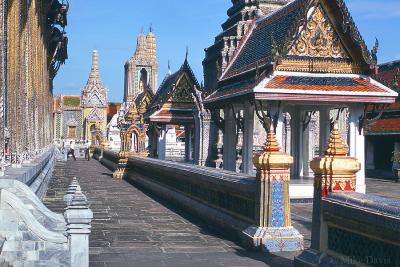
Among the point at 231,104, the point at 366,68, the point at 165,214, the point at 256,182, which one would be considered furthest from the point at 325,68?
the point at 256,182

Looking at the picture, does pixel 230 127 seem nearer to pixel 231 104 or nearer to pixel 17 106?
pixel 231 104

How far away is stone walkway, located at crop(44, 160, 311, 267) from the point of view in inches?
304

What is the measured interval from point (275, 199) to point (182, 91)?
774 inches

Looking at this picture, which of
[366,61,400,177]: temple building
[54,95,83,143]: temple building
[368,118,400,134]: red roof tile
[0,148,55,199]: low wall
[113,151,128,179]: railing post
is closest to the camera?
[0,148,55,199]: low wall

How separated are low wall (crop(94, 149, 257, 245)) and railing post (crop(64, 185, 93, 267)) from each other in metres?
2.87

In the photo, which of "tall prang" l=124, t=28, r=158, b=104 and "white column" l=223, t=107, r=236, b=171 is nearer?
"white column" l=223, t=107, r=236, b=171

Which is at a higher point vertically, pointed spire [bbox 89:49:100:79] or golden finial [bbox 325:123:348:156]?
pointed spire [bbox 89:49:100:79]

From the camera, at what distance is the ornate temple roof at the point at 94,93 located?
75312 millimetres

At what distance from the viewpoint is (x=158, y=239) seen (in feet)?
30.6

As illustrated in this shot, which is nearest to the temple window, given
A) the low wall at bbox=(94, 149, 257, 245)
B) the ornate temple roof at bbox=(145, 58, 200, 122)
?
the ornate temple roof at bbox=(145, 58, 200, 122)

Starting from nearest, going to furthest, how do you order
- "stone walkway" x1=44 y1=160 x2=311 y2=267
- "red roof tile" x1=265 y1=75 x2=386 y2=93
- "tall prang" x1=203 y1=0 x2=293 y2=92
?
"stone walkway" x1=44 y1=160 x2=311 y2=267
"red roof tile" x1=265 y1=75 x2=386 y2=93
"tall prang" x1=203 y1=0 x2=293 y2=92

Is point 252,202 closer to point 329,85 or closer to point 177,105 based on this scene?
point 329,85

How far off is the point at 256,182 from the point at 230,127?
10.6 meters

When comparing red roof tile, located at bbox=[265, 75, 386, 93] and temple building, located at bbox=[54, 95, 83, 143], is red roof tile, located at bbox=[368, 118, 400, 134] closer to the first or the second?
red roof tile, located at bbox=[265, 75, 386, 93]
